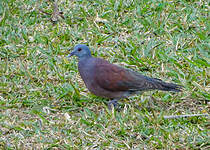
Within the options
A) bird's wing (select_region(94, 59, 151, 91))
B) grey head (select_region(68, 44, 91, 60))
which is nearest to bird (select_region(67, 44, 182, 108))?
bird's wing (select_region(94, 59, 151, 91))

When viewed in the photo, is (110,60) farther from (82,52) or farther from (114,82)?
(114,82)

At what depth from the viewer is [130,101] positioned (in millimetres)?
5461

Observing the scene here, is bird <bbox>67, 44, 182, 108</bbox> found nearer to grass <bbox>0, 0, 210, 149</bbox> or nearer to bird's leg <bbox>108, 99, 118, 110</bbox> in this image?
bird's leg <bbox>108, 99, 118, 110</bbox>

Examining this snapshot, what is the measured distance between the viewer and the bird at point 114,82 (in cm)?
512

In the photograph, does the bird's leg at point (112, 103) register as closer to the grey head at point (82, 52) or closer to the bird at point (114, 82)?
the bird at point (114, 82)

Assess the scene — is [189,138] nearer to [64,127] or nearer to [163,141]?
[163,141]

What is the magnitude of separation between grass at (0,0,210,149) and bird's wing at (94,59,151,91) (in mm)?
272

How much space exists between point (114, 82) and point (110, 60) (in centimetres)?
119

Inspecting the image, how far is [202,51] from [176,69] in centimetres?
54

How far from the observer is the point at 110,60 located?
6.30 meters

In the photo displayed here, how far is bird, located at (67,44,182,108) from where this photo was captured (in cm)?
512

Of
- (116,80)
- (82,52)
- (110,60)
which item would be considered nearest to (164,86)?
(116,80)

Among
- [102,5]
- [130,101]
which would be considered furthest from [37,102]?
[102,5]

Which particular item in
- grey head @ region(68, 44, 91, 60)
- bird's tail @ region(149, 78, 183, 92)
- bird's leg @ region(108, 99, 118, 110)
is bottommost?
bird's leg @ region(108, 99, 118, 110)
